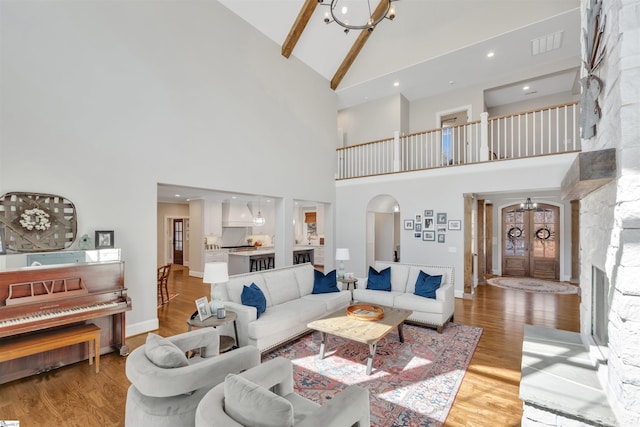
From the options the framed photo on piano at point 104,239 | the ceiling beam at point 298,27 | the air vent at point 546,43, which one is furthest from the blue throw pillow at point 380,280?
the air vent at point 546,43

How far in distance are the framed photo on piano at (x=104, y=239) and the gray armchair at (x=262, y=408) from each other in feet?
10.2

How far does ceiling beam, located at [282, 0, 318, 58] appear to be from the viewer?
6148 mm

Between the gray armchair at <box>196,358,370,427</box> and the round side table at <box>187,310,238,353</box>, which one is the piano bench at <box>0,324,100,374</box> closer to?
the round side table at <box>187,310,238,353</box>

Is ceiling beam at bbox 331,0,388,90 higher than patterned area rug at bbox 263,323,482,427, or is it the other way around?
ceiling beam at bbox 331,0,388,90

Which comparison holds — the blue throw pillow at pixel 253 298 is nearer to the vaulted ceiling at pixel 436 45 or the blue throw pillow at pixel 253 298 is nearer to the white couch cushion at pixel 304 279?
the white couch cushion at pixel 304 279

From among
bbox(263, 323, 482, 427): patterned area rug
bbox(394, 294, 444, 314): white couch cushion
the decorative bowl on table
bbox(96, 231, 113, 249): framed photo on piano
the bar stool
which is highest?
bbox(96, 231, 113, 249): framed photo on piano

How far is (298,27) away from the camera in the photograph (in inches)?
251

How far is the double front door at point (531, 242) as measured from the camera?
8641 millimetres

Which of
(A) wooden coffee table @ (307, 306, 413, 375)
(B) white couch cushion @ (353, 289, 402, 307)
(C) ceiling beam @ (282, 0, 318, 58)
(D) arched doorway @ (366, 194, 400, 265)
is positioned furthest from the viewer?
(D) arched doorway @ (366, 194, 400, 265)

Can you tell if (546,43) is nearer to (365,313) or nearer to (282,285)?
(365,313)

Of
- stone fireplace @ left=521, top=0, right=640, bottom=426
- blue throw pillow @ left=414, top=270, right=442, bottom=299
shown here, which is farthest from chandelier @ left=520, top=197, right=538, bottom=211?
stone fireplace @ left=521, top=0, right=640, bottom=426

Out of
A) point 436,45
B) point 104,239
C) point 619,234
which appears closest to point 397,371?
point 619,234

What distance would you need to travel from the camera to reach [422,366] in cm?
323

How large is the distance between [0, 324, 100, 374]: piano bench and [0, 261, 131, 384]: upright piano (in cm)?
9
